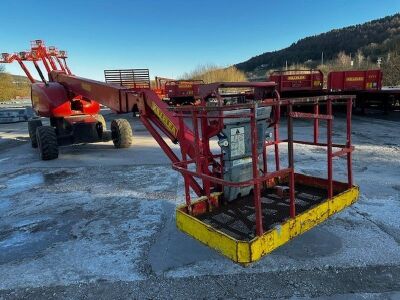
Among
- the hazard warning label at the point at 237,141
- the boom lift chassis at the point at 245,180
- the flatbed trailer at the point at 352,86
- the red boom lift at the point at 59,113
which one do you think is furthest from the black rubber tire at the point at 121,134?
the flatbed trailer at the point at 352,86

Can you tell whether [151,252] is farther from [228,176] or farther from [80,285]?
[228,176]

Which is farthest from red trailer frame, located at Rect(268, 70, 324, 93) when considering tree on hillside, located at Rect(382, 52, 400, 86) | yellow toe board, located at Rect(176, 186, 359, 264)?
tree on hillside, located at Rect(382, 52, 400, 86)

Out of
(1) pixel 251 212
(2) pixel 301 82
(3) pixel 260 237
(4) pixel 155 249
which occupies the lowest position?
(4) pixel 155 249

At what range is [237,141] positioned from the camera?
3.50 meters

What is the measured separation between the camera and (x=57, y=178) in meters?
7.13

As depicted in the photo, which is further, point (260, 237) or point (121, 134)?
point (121, 134)

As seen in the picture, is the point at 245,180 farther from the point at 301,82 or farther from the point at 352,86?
the point at 352,86

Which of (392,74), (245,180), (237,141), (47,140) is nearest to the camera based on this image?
(237,141)

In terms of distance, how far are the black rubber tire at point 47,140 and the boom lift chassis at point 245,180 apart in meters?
4.88

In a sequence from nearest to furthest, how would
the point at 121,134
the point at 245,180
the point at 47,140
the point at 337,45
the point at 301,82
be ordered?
the point at 245,180, the point at 47,140, the point at 121,134, the point at 301,82, the point at 337,45

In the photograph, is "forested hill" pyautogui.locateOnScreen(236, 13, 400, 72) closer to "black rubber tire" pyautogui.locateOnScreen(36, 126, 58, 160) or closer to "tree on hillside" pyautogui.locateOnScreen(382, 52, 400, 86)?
"tree on hillside" pyautogui.locateOnScreen(382, 52, 400, 86)

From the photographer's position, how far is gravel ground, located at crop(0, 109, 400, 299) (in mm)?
3150

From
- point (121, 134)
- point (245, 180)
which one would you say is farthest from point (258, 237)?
point (121, 134)

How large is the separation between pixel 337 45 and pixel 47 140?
332 ft
